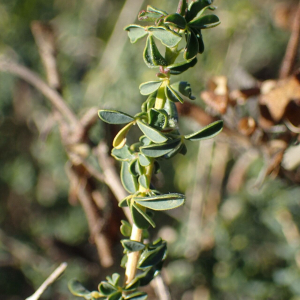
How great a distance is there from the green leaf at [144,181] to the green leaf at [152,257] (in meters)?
0.06

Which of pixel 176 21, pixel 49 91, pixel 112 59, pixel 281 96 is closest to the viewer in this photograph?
pixel 176 21

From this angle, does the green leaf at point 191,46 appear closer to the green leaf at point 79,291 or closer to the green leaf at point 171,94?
the green leaf at point 171,94

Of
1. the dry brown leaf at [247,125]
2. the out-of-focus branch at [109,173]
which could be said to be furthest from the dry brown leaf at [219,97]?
the out-of-focus branch at [109,173]

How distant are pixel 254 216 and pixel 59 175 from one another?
0.57 metres

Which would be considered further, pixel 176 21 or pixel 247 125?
pixel 247 125

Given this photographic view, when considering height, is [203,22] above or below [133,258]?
above

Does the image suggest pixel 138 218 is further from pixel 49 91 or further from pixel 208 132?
pixel 49 91

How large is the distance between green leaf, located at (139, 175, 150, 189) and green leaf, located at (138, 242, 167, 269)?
0.06 metres

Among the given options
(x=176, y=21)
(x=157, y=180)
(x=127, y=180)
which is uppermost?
(x=176, y=21)

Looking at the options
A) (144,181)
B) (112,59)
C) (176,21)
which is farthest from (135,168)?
(112,59)

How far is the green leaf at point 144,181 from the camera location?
250 millimetres

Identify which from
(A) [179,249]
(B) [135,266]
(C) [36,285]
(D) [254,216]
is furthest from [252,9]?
(C) [36,285]

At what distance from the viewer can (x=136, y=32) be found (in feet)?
0.79

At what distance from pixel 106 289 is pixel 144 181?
100 mm
